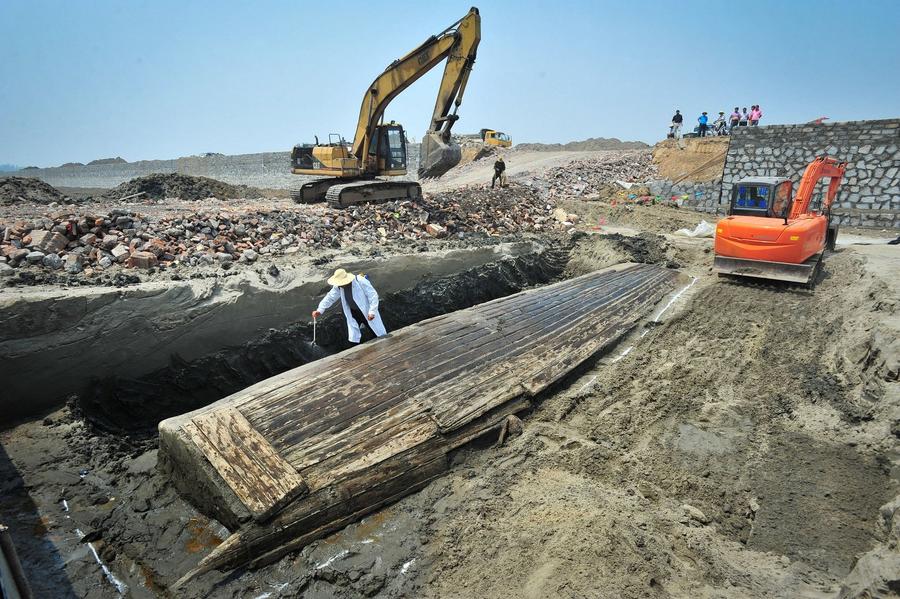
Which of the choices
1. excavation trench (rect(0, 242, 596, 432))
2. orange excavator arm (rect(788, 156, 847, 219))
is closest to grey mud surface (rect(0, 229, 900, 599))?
excavation trench (rect(0, 242, 596, 432))

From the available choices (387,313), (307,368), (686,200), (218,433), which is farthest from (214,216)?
(686,200)

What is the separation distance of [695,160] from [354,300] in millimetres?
14831

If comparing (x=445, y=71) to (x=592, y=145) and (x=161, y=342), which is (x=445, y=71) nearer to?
(x=161, y=342)

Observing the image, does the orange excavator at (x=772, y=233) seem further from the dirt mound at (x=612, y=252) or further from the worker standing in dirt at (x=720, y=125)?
the worker standing in dirt at (x=720, y=125)

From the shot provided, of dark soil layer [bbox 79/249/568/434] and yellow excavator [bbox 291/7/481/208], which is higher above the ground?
yellow excavator [bbox 291/7/481/208]

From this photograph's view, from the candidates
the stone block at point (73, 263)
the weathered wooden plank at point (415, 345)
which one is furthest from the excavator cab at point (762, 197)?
the stone block at point (73, 263)

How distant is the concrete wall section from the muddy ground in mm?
8608

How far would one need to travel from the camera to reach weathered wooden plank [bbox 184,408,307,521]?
2955 millimetres

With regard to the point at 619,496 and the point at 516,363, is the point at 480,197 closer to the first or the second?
the point at 516,363

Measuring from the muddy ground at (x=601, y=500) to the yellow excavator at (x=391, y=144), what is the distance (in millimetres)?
5137

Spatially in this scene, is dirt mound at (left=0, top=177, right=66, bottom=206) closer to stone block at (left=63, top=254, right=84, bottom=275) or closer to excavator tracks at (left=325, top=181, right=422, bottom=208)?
excavator tracks at (left=325, top=181, right=422, bottom=208)

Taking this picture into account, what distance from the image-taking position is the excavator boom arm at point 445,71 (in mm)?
8727

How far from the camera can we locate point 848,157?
11.9 metres

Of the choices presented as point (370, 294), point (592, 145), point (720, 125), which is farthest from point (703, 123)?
point (370, 294)
